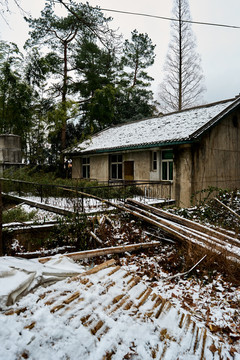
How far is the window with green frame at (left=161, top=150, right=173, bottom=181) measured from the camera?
1316 centimetres

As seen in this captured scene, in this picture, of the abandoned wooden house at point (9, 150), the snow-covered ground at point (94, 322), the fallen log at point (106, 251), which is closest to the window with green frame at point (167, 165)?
the fallen log at point (106, 251)

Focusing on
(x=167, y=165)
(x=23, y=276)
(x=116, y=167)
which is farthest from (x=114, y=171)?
(x=23, y=276)

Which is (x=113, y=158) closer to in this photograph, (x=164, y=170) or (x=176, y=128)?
(x=164, y=170)

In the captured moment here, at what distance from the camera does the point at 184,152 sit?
12172 millimetres

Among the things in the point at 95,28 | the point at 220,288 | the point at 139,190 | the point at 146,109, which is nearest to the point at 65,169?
the point at 139,190

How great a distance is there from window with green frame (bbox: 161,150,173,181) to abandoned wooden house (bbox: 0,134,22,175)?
1095 cm

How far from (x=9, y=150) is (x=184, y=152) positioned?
1264 centimetres

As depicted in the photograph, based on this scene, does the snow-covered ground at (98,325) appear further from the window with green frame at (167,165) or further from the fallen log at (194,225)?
the window with green frame at (167,165)

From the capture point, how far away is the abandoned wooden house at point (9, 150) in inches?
663

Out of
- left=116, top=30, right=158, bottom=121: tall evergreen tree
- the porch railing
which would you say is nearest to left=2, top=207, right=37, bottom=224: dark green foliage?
the porch railing

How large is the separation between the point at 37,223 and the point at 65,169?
50.7ft

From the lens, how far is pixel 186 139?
11172 mm

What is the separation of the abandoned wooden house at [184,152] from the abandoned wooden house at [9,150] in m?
5.71

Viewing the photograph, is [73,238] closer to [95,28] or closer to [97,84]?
[95,28]
